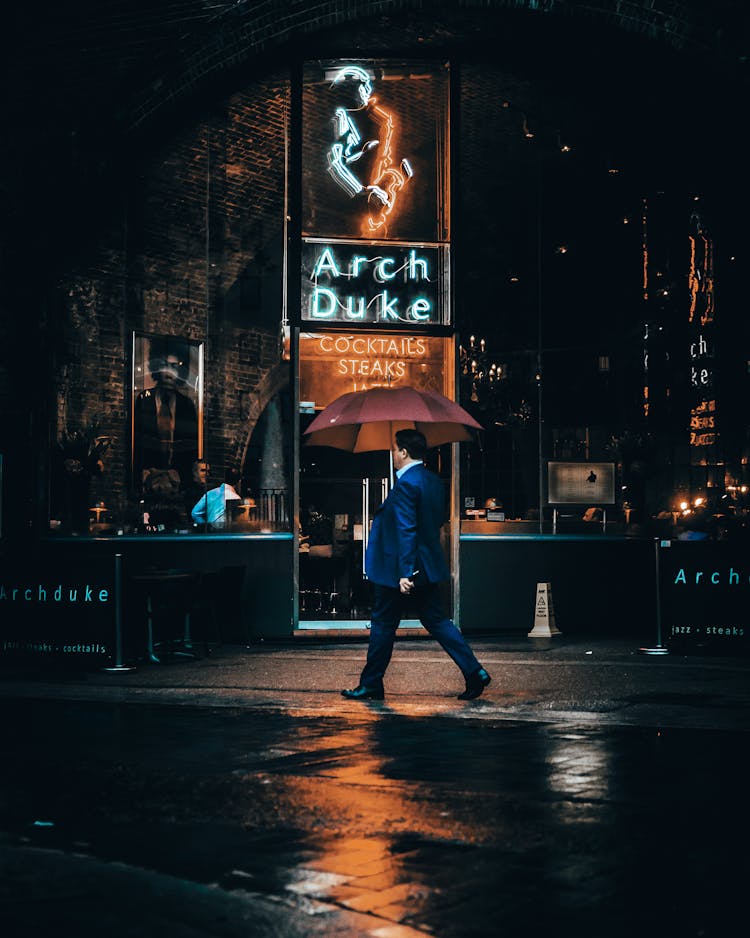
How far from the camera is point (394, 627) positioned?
10359 mm

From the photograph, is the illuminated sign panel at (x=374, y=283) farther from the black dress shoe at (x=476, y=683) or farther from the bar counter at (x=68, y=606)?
the black dress shoe at (x=476, y=683)

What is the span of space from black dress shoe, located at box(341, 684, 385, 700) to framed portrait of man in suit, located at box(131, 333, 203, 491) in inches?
253

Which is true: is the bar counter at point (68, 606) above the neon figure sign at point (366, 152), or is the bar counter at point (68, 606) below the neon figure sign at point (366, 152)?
below

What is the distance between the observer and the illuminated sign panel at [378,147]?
51.4 ft

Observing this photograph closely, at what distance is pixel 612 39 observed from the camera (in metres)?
16.9

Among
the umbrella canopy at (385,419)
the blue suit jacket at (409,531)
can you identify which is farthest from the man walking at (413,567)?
the umbrella canopy at (385,419)

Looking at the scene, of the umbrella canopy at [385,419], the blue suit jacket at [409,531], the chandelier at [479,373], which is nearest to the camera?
the blue suit jacket at [409,531]

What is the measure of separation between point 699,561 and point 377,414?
10.4ft

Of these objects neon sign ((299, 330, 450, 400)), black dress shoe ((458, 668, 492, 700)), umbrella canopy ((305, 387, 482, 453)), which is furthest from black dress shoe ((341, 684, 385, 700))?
neon sign ((299, 330, 450, 400))

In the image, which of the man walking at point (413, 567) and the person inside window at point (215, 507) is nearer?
the man walking at point (413, 567)

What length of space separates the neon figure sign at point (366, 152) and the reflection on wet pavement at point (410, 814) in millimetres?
7811

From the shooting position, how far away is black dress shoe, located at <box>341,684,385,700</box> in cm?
1034

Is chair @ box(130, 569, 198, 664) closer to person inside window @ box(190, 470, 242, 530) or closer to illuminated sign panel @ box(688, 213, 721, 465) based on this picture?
person inside window @ box(190, 470, 242, 530)

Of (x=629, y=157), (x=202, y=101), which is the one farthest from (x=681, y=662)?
(x=202, y=101)
